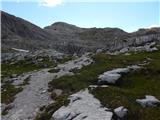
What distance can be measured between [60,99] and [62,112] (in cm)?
434

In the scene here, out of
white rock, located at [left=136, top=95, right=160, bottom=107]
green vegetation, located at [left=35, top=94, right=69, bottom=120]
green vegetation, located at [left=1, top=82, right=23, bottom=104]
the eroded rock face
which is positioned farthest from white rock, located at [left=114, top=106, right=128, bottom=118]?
green vegetation, located at [left=1, top=82, right=23, bottom=104]

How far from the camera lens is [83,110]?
1026 inches

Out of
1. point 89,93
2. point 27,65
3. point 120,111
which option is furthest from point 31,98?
point 27,65

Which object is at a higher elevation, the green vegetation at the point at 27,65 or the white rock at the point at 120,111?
the white rock at the point at 120,111

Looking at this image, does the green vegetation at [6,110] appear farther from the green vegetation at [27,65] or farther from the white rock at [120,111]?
the green vegetation at [27,65]

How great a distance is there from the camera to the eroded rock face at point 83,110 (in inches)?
973

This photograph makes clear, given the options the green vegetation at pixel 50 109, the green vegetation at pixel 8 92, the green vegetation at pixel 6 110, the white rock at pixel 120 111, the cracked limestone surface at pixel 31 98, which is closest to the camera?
the white rock at pixel 120 111

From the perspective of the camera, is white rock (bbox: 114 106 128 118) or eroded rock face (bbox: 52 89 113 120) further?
white rock (bbox: 114 106 128 118)

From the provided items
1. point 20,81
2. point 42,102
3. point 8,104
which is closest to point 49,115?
point 42,102

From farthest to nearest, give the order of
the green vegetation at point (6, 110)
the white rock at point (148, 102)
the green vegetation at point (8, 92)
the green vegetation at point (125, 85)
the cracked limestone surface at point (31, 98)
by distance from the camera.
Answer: the green vegetation at point (8, 92) → the green vegetation at point (6, 110) → the cracked limestone surface at point (31, 98) → the white rock at point (148, 102) → the green vegetation at point (125, 85)

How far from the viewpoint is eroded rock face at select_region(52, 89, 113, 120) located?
24719 mm

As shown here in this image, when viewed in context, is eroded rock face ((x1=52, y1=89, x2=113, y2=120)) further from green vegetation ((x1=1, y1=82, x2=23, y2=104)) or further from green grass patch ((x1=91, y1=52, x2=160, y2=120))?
green vegetation ((x1=1, y1=82, x2=23, y2=104))

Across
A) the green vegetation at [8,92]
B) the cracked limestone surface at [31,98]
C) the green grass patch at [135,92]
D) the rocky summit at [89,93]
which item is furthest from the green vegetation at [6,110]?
the green grass patch at [135,92]

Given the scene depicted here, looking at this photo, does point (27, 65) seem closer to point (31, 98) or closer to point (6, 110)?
point (31, 98)
